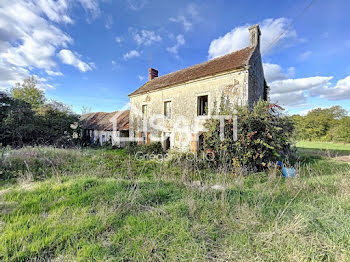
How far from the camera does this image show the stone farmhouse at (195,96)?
8.52m

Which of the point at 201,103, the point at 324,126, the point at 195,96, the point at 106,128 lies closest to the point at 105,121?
the point at 106,128

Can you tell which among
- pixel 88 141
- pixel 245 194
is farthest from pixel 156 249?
pixel 88 141

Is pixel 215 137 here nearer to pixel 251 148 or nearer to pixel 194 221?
pixel 251 148

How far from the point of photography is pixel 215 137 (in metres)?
7.34

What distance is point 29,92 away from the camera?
25062 millimetres

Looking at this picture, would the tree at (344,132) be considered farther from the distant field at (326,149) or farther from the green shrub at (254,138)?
the green shrub at (254,138)

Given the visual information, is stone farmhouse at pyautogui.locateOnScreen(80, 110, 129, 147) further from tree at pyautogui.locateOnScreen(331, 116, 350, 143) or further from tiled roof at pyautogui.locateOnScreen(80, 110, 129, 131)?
tree at pyautogui.locateOnScreen(331, 116, 350, 143)

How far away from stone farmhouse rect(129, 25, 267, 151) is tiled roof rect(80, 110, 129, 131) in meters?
2.83

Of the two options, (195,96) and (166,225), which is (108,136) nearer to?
(195,96)

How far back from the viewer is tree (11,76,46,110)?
2450cm

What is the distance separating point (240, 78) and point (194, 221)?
7.84 m

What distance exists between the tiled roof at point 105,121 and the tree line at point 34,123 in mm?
2290

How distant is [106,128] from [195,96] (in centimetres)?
1180

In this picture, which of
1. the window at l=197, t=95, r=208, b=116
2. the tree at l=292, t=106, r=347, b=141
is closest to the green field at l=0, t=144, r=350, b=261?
the window at l=197, t=95, r=208, b=116
